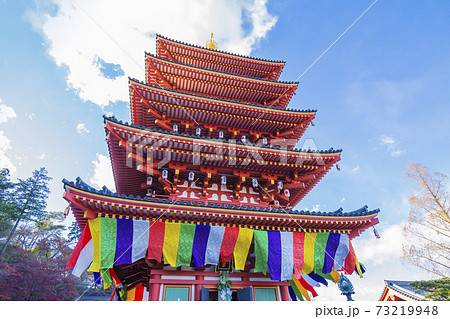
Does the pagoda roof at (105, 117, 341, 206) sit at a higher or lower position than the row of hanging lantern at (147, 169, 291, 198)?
higher

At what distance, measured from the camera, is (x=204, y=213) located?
8062mm

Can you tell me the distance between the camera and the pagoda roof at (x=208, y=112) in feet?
39.3

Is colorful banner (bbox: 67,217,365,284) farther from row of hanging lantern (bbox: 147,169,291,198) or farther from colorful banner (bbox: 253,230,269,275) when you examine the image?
row of hanging lantern (bbox: 147,169,291,198)

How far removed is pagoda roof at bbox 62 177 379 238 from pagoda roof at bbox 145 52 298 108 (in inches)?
353

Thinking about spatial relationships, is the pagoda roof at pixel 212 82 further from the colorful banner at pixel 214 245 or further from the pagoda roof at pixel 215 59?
the colorful banner at pixel 214 245

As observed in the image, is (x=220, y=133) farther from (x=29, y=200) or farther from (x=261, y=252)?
(x=29, y=200)

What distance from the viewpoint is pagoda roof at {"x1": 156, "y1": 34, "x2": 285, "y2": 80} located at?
1567 centimetres

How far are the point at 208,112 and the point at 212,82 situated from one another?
322 cm

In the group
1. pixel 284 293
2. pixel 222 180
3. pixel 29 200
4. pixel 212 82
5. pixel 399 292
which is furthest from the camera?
pixel 29 200

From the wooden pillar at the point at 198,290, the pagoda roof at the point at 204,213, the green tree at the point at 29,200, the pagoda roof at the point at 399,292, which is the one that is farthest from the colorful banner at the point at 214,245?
the green tree at the point at 29,200

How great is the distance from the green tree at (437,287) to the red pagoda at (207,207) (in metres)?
6.89

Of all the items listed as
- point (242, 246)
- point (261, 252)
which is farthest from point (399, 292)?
point (242, 246)

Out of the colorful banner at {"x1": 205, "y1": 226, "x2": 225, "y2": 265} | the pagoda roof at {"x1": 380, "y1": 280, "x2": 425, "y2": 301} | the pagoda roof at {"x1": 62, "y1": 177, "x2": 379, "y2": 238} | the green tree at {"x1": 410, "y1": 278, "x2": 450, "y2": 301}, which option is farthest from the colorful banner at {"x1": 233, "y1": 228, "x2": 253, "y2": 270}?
the pagoda roof at {"x1": 380, "y1": 280, "x2": 425, "y2": 301}

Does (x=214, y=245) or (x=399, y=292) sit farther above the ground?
(x=214, y=245)
